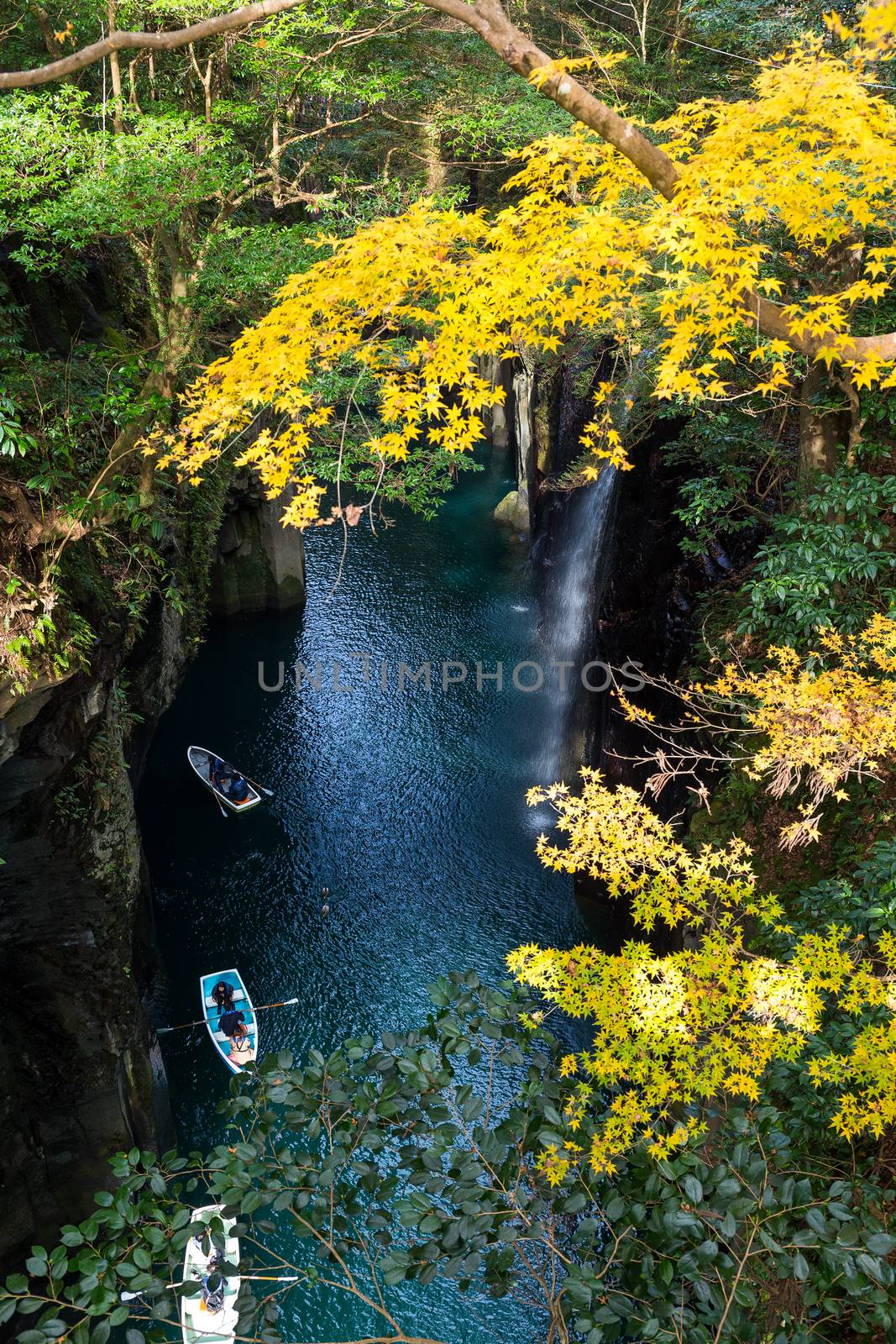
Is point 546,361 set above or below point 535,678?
above

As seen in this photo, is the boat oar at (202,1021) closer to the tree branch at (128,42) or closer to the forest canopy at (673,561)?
the forest canopy at (673,561)

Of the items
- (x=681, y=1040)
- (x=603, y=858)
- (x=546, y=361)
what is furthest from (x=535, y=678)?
(x=681, y=1040)

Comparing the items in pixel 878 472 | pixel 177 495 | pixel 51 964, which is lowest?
pixel 51 964

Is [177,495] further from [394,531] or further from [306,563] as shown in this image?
[394,531]

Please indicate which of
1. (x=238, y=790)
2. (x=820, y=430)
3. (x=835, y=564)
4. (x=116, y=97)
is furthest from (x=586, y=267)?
(x=238, y=790)

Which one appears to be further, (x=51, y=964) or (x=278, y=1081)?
(x=51, y=964)

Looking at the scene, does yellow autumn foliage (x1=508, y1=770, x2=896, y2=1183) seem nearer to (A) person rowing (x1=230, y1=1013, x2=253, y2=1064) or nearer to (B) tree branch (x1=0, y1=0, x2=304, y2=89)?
(B) tree branch (x1=0, y1=0, x2=304, y2=89)

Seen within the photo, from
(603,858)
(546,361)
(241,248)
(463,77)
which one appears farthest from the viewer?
(546,361)

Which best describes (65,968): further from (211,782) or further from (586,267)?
(586,267)

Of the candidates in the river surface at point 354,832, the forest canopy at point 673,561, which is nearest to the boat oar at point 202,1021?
the river surface at point 354,832
